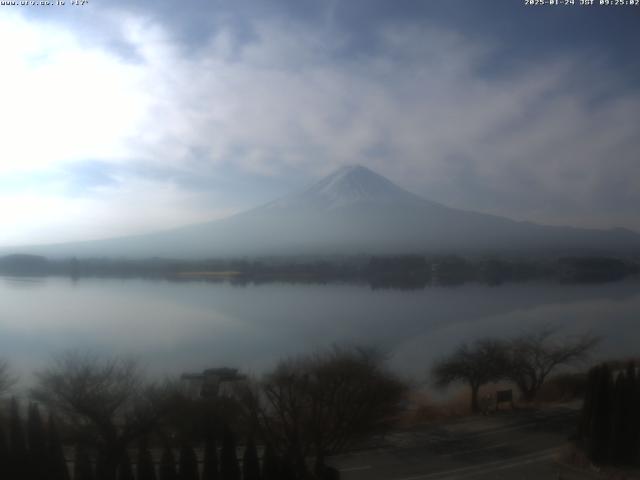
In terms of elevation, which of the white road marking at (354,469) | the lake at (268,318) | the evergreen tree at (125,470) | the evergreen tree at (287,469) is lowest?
the white road marking at (354,469)

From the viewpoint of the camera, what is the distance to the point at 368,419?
109 inches

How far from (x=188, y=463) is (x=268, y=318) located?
940mm

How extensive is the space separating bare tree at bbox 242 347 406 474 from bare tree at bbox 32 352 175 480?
2.11ft

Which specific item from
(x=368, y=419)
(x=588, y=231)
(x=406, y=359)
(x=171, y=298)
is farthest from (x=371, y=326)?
(x=588, y=231)

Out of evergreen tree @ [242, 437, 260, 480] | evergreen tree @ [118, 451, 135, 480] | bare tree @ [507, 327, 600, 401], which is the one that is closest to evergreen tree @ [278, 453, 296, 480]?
evergreen tree @ [242, 437, 260, 480]

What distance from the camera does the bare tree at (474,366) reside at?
3156 millimetres

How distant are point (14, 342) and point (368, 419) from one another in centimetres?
224

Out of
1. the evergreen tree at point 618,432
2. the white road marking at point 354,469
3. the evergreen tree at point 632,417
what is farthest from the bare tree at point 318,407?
the evergreen tree at point 632,417

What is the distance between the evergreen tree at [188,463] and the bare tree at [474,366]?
1587 mm

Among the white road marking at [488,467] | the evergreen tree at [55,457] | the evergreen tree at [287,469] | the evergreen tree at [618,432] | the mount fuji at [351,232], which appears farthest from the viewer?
the mount fuji at [351,232]

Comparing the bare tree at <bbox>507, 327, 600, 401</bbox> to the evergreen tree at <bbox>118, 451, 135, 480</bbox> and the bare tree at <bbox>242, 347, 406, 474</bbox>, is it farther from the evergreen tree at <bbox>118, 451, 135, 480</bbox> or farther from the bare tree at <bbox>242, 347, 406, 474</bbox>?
the evergreen tree at <bbox>118, 451, 135, 480</bbox>

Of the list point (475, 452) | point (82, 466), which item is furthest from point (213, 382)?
point (475, 452)

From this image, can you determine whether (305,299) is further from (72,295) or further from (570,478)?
(570,478)

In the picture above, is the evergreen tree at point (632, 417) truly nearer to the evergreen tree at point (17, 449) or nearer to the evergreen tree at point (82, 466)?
the evergreen tree at point (82, 466)
